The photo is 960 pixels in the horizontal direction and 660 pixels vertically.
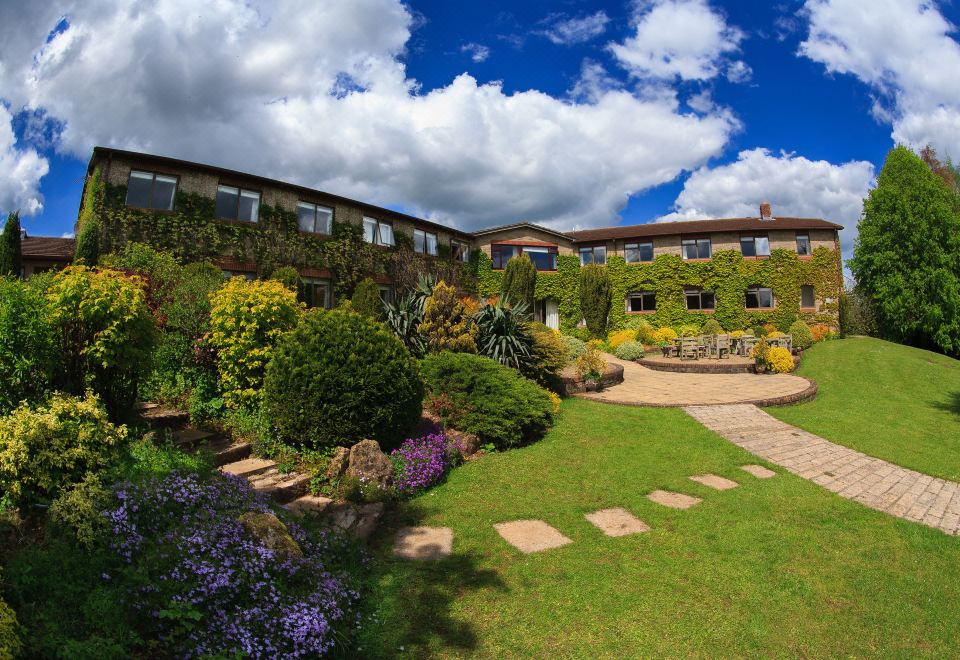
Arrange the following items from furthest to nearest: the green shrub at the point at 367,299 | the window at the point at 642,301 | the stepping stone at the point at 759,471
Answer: the window at the point at 642,301, the green shrub at the point at 367,299, the stepping stone at the point at 759,471

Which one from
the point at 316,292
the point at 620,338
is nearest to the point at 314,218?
the point at 316,292

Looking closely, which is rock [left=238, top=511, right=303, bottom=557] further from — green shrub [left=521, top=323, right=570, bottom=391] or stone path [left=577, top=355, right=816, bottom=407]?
stone path [left=577, top=355, right=816, bottom=407]

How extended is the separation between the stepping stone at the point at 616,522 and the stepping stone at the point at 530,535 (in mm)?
572

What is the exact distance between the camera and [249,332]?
743 cm

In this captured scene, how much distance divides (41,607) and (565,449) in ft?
23.0

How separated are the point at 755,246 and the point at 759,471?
27045 millimetres

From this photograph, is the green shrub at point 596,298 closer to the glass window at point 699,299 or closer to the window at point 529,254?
the window at point 529,254

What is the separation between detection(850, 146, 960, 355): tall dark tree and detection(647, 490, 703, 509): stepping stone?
1176 inches

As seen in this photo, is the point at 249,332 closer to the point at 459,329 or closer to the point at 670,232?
the point at 459,329

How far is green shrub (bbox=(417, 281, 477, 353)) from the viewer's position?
36.2 ft

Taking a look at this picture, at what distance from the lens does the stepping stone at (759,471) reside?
25.0 ft

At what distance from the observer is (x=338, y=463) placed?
235 inches

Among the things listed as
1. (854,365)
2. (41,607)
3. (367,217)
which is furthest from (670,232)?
(41,607)

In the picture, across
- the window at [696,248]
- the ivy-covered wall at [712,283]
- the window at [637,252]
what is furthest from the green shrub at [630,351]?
the window at [696,248]
